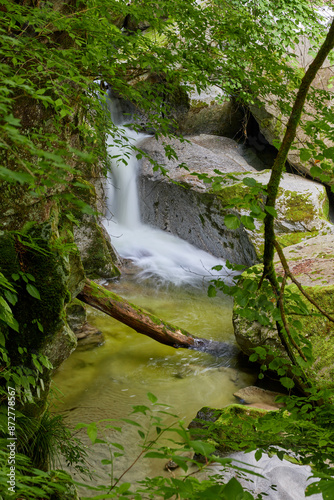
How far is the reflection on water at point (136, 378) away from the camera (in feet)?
12.7

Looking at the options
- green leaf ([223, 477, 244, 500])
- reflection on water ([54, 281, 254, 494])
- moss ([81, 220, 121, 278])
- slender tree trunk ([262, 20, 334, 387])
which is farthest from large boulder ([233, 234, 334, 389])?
moss ([81, 220, 121, 278])

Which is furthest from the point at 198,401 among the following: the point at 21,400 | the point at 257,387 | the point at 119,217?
the point at 119,217

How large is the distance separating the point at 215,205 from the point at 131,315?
5037 millimetres

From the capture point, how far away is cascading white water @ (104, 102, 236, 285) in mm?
8750

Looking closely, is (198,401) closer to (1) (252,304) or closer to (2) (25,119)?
(1) (252,304)

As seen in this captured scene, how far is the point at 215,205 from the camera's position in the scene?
9.37 metres

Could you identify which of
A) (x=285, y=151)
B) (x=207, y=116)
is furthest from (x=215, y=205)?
(x=285, y=151)

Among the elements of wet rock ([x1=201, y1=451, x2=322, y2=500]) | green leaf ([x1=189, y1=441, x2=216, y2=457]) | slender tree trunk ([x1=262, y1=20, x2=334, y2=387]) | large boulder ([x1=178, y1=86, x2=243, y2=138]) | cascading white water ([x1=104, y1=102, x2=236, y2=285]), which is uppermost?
large boulder ([x1=178, y1=86, x2=243, y2=138])

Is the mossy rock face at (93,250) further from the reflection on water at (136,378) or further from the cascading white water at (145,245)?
the reflection on water at (136,378)

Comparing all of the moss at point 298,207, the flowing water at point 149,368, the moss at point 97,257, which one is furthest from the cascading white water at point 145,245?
the moss at point 298,207

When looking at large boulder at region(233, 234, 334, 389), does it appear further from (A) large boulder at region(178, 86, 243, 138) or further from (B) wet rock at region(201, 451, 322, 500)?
(A) large boulder at region(178, 86, 243, 138)

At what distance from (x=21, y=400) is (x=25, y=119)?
6.54ft

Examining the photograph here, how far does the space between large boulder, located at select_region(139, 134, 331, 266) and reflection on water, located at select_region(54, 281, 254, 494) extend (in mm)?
3016

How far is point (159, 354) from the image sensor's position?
5.35 meters
